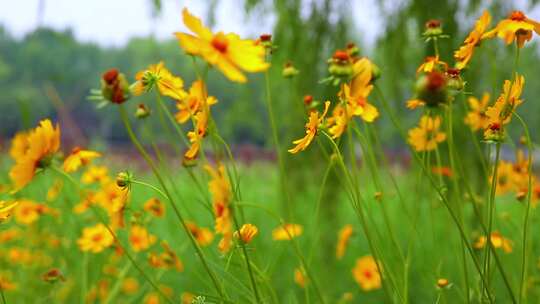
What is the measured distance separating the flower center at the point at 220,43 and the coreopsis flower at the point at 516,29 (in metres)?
0.25

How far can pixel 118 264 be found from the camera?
1.38 metres

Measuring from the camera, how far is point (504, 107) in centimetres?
50

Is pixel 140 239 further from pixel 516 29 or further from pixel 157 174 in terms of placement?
pixel 516 29

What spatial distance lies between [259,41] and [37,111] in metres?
14.2

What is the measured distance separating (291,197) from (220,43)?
913 millimetres

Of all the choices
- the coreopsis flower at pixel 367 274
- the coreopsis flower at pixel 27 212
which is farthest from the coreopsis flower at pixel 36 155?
the coreopsis flower at pixel 367 274

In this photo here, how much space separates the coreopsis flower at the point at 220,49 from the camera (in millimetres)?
392

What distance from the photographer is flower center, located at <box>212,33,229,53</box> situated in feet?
1.34

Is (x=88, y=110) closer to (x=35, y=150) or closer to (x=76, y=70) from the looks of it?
(x=76, y=70)

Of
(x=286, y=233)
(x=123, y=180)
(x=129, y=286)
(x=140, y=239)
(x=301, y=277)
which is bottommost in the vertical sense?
(x=129, y=286)

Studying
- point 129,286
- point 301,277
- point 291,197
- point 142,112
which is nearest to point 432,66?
point 142,112

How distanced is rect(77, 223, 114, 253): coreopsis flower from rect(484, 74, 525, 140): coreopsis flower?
0.56 m

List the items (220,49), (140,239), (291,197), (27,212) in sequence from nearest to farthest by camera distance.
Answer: (220,49) → (140,239) → (27,212) → (291,197)

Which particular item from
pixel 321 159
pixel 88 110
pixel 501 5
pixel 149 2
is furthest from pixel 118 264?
pixel 88 110
